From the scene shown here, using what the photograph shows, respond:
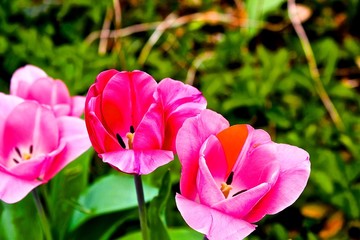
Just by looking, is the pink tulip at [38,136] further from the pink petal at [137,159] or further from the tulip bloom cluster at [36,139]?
the pink petal at [137,159]

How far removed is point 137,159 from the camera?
30.2 inches

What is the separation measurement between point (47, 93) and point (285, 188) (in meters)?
0.48

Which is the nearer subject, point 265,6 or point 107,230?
point 107,230

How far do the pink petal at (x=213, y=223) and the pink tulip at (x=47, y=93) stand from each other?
15.6 inches

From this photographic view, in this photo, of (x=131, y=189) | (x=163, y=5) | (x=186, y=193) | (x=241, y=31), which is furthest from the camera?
(x=163, y=5)

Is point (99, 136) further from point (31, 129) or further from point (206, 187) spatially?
point (31, 129)

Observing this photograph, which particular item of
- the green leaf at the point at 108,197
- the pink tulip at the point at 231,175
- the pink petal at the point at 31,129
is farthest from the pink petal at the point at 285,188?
the green leaf at the point at 108,197

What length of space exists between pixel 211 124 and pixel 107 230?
1.85 feet

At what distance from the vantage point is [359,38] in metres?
2.19

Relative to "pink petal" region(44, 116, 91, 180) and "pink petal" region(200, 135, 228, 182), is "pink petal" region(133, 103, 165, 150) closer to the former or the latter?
"pink petal" region(200, 135, 228, 182)

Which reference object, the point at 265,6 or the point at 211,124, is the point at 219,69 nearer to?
the point at 265,6

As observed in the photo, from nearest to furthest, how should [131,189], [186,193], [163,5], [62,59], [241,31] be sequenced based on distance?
[186,193]
[131,189]
[62,59]
[241,31]
[163,5]

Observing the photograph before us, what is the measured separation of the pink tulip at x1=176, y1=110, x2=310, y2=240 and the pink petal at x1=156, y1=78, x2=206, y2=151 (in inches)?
1.3

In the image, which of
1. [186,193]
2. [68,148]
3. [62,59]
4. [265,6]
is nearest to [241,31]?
[265,6]
